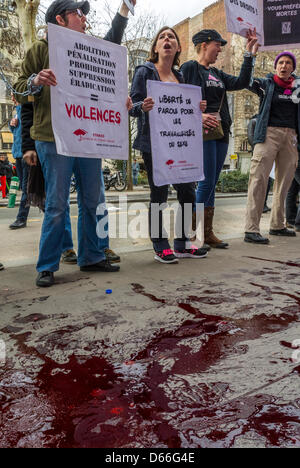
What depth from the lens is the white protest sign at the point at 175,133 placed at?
3555 mm

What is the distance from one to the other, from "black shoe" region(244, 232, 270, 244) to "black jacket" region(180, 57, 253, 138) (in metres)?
1.08

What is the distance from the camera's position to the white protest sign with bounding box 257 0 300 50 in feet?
14.4

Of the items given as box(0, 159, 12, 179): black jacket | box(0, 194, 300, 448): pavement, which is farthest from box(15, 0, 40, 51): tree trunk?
box(0, 194, 300, 448): pavement

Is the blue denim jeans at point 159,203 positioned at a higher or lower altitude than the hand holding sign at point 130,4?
lower

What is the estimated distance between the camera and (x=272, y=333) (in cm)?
195

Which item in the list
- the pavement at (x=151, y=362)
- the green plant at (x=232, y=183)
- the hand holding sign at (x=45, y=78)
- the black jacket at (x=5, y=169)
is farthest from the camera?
the green plant at (x=232, y=183)

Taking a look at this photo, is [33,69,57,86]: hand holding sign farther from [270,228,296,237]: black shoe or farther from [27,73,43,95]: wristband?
[270,228,296,237]: black shoe

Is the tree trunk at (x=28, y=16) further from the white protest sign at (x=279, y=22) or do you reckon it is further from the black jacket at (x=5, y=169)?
the white protest sign at (x=279, y=22)

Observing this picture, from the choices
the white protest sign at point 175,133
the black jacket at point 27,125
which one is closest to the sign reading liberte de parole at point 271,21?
the white protest sign at point 175,133

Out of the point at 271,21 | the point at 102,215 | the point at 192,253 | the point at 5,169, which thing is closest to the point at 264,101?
the point at 271,21

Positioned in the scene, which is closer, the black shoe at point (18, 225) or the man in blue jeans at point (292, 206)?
the man in blue jeans at point (292, 206)

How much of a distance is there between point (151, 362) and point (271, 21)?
4052mm

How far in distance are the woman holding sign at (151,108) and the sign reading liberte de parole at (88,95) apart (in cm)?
24
